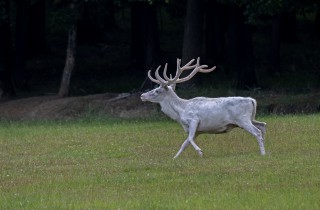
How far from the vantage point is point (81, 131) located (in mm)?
25094

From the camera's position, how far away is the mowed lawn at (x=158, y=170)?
545 inches

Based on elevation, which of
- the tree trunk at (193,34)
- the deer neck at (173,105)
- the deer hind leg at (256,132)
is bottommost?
the tree trunk at (193,34)

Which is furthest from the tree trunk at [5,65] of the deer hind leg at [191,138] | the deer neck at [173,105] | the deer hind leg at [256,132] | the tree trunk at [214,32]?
the deer hind leg at [256,132]

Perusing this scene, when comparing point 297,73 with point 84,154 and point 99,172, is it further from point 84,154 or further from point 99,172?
point 99,172

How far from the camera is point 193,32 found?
33250 mm

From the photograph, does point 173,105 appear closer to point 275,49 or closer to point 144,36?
point 144,36

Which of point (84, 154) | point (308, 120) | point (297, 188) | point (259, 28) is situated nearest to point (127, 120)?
point (308, 120)

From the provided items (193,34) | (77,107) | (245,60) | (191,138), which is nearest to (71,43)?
(77,107)

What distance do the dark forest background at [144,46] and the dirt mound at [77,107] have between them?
1861 mm

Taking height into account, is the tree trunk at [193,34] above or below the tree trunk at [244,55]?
above

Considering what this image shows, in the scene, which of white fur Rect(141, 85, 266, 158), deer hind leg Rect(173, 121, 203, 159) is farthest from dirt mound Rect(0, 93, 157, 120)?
deer hind leg Rect(173, 121, 203, 159)

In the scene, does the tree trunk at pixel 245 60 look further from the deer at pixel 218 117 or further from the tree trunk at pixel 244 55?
the deer at pixel 218 117

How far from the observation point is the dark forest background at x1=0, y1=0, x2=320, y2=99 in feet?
111

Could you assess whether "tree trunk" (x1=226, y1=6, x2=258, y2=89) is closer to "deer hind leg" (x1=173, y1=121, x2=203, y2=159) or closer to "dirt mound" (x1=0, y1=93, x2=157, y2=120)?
"dirt mound" (x1=0, y1=93, x2=157, y2=120)
